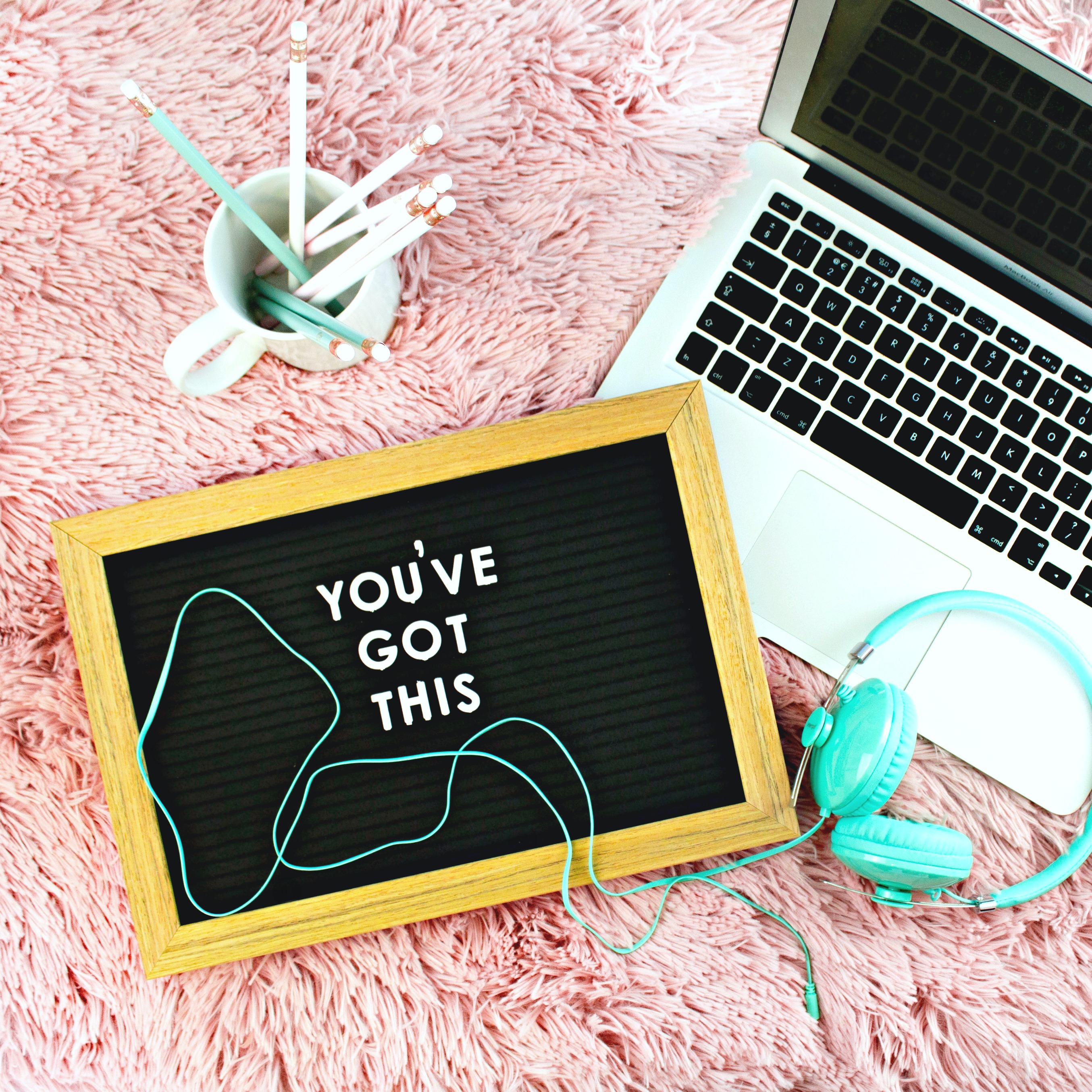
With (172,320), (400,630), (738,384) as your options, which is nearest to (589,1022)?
(400,630)

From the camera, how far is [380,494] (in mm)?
→ 529

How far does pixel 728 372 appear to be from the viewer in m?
0.56

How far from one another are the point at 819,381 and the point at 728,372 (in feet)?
0.19

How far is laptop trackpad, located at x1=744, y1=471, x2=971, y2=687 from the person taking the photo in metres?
0.56

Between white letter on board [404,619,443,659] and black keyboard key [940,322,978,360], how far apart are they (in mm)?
378

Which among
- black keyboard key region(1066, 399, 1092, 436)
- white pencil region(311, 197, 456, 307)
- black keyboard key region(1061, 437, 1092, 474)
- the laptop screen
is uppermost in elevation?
the laptop screen

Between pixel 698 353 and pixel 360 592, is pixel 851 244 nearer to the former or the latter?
pixel 698 353

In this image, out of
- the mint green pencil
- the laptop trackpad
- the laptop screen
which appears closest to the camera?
the mint green pencil

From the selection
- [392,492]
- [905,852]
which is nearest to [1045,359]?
[905,852]

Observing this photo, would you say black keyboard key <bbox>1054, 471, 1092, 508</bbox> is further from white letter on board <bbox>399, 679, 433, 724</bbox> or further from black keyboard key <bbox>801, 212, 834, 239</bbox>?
white letter on board <bbox>399, 679, 433, 724</bbox>

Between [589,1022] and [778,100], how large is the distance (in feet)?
1.98

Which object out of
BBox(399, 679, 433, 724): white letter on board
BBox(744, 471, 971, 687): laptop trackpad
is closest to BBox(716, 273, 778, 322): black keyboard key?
BBox(744, 471, 971, 687): laptop trackpad

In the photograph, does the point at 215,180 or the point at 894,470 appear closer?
the point at 215,180

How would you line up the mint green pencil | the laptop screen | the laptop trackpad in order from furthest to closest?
the laptop trackpad < the laptop screen < the mint green pencil
